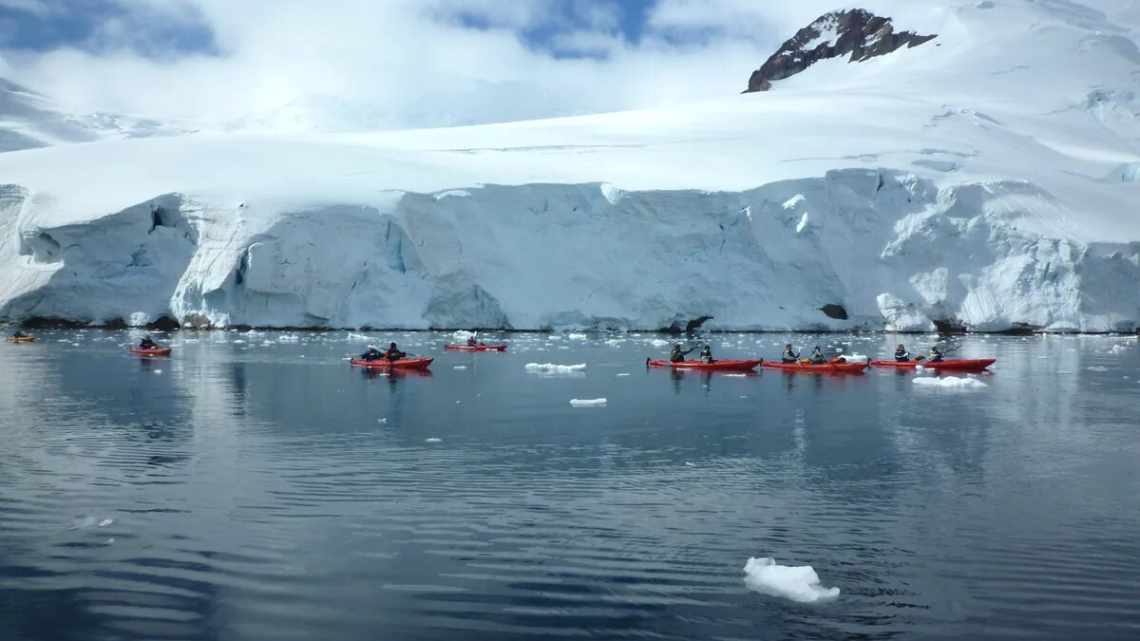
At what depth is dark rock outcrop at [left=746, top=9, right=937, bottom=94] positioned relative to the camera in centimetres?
7181

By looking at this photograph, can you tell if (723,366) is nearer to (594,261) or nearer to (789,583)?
(789,583)

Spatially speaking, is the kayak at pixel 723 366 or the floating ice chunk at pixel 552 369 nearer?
the floating ice chunk at pixel 552 369

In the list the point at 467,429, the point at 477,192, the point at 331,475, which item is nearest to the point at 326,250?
the point at 477,192

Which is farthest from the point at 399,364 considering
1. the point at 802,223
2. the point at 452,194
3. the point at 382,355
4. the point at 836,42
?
the point at 836,42

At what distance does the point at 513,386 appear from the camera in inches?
715

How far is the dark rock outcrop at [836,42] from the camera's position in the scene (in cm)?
7181

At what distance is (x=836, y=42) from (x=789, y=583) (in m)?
78.1

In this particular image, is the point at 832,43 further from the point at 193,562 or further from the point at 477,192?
the point at 193,562

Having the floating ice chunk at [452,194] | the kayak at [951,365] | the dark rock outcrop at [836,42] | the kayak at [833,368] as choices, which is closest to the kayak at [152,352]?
the floating ice chunk at [452,194]

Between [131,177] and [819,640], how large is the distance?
37304 mm

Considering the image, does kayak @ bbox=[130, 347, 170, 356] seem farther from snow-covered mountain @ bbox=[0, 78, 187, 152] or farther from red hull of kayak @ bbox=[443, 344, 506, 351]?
snow-covered mountain @ bbox=[0, 78, 187, 152]

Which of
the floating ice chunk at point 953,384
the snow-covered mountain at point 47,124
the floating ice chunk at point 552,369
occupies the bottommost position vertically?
the floating ice chunk at point 953,384

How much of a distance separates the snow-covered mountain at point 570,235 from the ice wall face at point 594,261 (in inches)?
3.1

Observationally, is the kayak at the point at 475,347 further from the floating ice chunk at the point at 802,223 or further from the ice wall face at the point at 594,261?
the floating ice chunk at the point at 802,223
